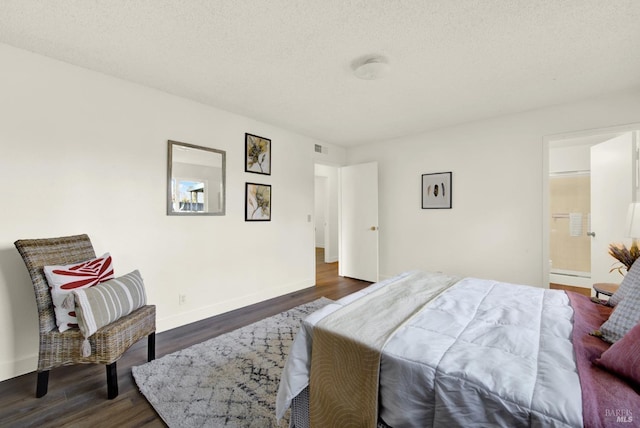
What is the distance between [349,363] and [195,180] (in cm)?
254

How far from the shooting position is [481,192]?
11.9 feet

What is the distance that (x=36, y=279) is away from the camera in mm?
1771

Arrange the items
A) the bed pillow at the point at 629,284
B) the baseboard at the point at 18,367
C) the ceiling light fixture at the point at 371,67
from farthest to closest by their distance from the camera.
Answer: the ceiling light fixture at the point at 371,67, the baseboard at the point at 18,367, the bed pillow at the point at 629,284

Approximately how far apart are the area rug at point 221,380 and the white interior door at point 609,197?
363cm

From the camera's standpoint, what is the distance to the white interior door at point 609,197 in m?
Answer: 2.88

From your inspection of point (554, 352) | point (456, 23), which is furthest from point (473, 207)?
point (554, 352)

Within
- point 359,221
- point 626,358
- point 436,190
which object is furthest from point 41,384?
point 436,190

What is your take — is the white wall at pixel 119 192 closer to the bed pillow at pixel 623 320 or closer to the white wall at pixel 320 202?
the bed pillow at pixel 623 320

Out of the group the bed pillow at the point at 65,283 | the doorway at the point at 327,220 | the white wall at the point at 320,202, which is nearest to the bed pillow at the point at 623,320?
the bed pillow at the point at 65,283

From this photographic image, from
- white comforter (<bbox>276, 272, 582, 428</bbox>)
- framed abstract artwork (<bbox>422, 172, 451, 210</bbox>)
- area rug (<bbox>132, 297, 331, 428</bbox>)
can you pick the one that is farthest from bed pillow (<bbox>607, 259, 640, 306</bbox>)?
framed abstract artwork (<bbox>422, 172, 451, 210</bbox>)

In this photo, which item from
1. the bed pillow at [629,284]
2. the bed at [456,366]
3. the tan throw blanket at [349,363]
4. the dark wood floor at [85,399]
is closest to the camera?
the bed at [456,366]

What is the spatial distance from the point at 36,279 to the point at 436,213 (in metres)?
4.25

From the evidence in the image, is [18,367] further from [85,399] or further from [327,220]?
[327,220]

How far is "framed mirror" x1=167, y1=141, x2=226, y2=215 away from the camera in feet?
9.25
